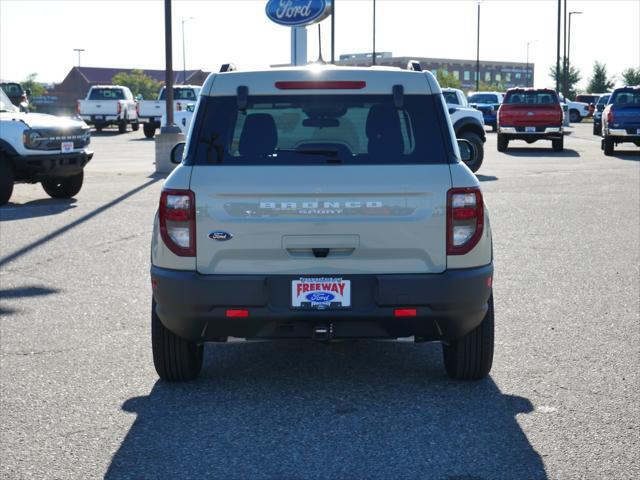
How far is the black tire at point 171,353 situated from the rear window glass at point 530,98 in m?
28.1

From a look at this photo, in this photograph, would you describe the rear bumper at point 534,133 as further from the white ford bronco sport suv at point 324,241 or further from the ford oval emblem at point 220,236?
the ford oval emblem at point 220,236

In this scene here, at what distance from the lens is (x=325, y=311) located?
5438mm

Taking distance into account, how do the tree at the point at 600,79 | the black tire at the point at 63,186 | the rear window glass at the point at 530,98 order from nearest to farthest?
the black tire at the point at 63,186 → the rear window glass at the point at 530,98 → the tree at the point at 600,79

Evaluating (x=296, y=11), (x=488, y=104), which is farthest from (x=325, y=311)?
(x=488, y=104)

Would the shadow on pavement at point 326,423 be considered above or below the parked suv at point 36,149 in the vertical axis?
below

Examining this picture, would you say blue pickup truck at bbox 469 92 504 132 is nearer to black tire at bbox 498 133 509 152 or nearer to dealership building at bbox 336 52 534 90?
black tire at bbox 498 133 509 152

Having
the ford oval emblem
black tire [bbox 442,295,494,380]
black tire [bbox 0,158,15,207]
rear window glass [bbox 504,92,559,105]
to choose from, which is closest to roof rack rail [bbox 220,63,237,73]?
the ford oval emblem

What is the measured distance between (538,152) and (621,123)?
12.4ft

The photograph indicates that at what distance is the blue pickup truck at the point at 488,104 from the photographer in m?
53.3

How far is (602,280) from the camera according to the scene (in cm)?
955

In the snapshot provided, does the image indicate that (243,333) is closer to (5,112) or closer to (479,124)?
(5,112)

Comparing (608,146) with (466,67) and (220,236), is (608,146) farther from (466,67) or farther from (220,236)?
(466,67)

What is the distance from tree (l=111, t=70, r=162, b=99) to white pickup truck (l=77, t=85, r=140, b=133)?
96.5 meters

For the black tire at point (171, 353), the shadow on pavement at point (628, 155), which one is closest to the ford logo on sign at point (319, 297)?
the black tire at point (171, 353)
